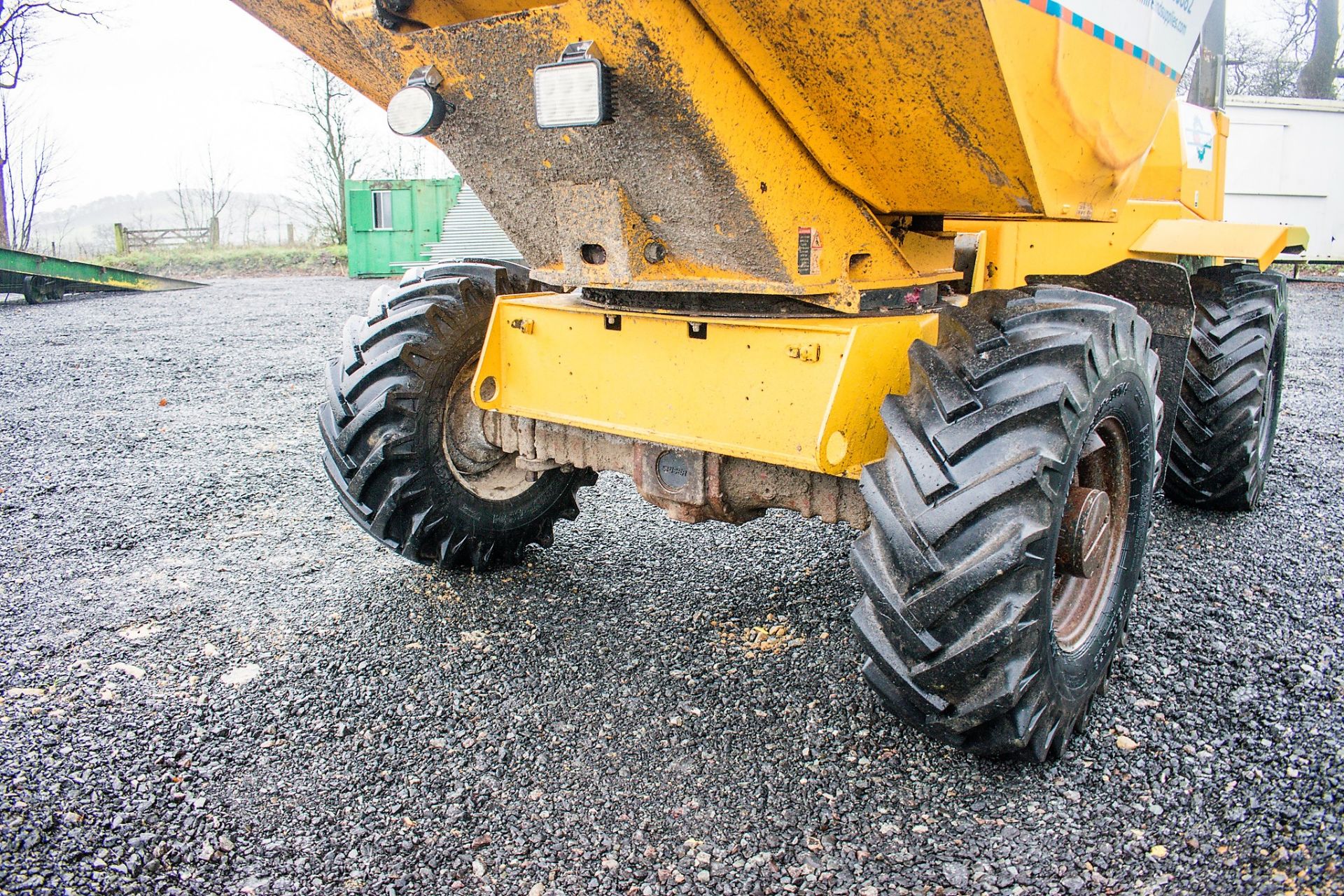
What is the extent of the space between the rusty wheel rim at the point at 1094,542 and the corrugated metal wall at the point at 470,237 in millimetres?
12556

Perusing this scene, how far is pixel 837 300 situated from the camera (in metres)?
2.58

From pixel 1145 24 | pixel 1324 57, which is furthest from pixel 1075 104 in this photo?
pixel 1324 57

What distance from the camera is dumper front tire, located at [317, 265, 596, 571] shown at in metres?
3.35

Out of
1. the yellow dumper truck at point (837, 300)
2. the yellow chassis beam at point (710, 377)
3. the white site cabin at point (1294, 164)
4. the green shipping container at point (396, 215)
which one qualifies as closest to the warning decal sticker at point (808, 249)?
the yellow dumper truck at point (837, 300)

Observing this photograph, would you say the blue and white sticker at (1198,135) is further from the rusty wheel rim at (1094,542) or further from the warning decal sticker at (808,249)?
the warning decal sticker at (808,249)

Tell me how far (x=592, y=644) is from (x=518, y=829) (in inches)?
39.3

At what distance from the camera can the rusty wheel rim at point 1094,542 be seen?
257 cm

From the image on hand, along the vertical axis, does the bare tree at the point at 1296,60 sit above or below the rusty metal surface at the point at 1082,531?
above

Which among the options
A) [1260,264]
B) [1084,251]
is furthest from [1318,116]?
[1084,251]

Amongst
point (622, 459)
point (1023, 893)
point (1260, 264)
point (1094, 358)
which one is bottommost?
point (1023, 893)

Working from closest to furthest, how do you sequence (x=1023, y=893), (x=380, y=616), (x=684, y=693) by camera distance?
1. (x=1023, y=893)
2. (x=684, y=693)
3. (x=380, y=616)

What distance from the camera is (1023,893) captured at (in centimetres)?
211

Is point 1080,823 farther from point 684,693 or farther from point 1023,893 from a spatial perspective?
point 684,693

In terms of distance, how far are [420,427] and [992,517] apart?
2023 mm
